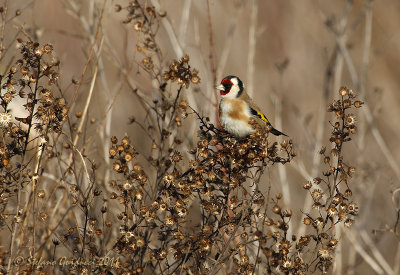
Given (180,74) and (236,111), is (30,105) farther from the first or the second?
(236,111)

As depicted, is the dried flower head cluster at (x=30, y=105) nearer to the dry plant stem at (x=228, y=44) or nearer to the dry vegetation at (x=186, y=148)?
the dry vegetation at (x=186, y=148)

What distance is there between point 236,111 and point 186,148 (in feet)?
1.92

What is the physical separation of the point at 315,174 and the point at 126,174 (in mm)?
2455

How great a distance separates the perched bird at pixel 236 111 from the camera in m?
4.03

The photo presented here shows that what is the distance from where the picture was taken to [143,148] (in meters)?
6.45

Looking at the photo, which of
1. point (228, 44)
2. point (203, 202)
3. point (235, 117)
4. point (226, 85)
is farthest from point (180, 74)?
point (228, 44)

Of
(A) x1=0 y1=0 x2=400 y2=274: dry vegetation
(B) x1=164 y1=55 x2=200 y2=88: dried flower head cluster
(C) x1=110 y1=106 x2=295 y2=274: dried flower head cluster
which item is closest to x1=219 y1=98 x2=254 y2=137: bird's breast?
(A) x1=0 y1=0 x2=400 y2=274: dry vegetation

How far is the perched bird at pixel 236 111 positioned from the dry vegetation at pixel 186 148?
23 centimetres

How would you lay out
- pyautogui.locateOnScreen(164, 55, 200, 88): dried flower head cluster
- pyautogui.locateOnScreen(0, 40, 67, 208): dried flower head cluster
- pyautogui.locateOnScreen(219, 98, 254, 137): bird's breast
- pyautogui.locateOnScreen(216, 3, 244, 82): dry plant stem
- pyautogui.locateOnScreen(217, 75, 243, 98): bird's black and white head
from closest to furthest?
pyautogui.locateOnScreen(0, 40, 67, 208): dried flower head cluster → pyautogui.locateOnScreen(164, 55, 200, 88): dried flower head cluster → pyautogui.locateOnScreen(219, 98, 254, 137): bird's breast → pyautogui.locateOnScreen(217, 75, 243, 98): bird's black and white head → pyautogui.locateOnScreen(216, 3, 244, 82): dry plant stem

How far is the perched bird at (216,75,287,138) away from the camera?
13.2 feet

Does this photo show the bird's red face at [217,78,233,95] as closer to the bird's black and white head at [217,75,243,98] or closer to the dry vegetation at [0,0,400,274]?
the bird's black and white head at [217,75,243,98]

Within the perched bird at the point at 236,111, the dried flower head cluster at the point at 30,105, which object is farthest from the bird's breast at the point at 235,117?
the dried flower head cluster at the point at 30,105

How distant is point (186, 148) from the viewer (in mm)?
4496

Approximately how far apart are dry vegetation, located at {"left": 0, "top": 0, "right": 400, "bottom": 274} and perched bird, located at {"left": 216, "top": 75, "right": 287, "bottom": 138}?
0.76 ft
